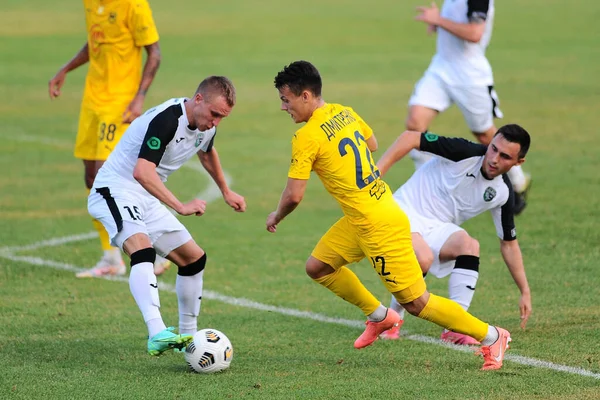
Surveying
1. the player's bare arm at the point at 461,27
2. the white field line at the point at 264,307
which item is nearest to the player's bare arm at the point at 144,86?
the white field line at the point at 264,307

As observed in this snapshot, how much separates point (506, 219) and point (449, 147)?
0.70 metres

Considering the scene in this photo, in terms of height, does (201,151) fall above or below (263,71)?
above

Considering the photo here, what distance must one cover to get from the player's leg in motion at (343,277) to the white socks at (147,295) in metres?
1.14

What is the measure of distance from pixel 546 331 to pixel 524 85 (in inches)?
579

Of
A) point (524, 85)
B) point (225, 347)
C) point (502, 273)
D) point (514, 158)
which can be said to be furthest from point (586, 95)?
point (225, 347)

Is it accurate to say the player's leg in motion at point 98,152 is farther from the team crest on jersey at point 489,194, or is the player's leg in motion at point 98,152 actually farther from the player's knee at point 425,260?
the team crest on jersey at point 489,194

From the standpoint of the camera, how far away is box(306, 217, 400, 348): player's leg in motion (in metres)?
7.47

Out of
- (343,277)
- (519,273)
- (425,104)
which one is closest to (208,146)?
(343,277)

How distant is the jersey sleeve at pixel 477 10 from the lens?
1180 centimetres

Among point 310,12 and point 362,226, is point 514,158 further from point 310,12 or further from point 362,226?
point 310,12

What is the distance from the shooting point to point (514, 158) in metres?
7.86

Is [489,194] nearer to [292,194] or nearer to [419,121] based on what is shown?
[292,194]

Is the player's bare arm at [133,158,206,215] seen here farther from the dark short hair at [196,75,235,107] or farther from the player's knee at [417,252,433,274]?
the player's knee at [417,252,433,274]

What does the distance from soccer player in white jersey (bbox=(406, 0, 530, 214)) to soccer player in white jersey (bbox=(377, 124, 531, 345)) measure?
3.24 metres
